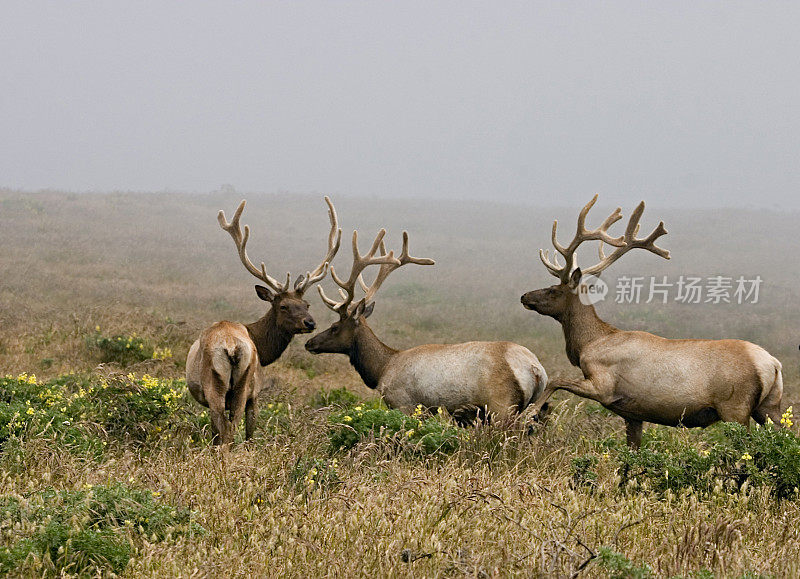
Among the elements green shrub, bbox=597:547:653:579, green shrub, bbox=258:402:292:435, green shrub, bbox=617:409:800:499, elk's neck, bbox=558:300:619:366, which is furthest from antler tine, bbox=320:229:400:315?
green shrub, bbox=597:547:653:579

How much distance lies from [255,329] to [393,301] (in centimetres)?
1480

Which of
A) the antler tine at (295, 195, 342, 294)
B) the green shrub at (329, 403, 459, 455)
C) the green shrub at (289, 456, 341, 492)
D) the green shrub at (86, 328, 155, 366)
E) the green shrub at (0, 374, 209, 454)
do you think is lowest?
the green shrub at (86, 328, 155, 366)

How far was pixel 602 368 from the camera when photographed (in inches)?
308

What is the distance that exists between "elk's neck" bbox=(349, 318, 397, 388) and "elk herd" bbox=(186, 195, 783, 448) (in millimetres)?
12

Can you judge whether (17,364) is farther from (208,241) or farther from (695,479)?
(208,241)

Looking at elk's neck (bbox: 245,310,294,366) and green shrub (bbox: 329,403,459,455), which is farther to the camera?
elk's neck (bbox: 245,310,294,366)

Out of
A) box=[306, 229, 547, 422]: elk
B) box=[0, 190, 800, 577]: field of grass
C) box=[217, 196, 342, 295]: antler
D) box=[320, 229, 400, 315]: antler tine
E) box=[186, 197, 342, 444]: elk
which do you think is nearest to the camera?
box=[0, 190, 800, 577]: field of grass

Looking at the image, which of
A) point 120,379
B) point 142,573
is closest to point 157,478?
point 142,573

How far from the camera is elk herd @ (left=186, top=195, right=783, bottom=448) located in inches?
276

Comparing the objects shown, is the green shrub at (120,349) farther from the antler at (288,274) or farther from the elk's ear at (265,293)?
the elk's ear at (265,293)

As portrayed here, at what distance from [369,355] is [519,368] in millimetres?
2032

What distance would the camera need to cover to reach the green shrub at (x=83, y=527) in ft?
11.7

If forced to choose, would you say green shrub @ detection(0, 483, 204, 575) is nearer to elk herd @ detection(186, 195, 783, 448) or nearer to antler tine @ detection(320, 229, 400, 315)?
elk herd @ detection(186, 195, 783, 448)
